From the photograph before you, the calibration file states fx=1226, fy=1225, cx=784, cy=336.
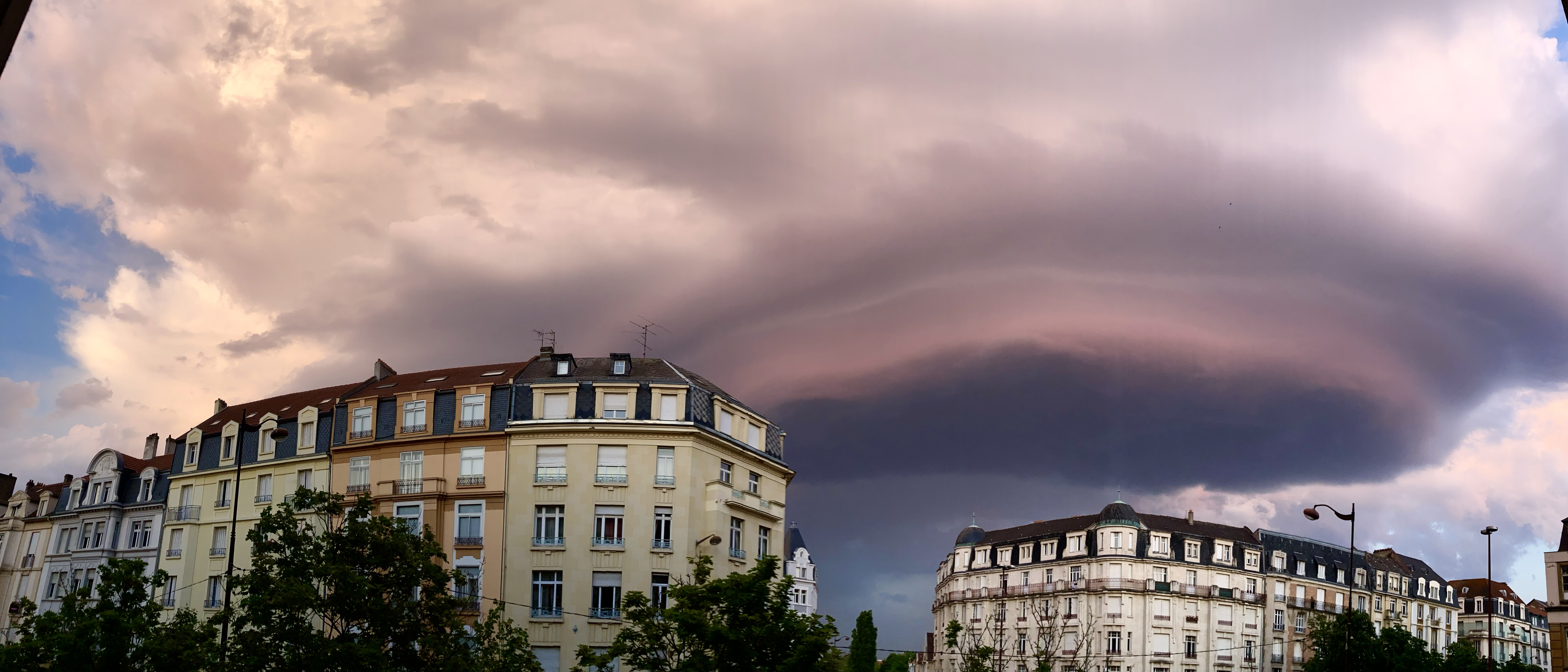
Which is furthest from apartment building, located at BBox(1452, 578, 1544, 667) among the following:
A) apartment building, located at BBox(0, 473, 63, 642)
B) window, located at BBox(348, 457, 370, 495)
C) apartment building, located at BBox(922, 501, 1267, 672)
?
apartment building, located at BBox(0, 473, 63, 642)

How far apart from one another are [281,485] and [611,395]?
18.8 meters

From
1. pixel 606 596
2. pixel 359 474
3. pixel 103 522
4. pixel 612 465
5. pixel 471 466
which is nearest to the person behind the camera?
pixel 606 596

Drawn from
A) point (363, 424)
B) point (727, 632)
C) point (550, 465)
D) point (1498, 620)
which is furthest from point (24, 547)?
point (1498, 620)

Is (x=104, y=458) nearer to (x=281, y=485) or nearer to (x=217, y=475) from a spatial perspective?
(x=217, y=475)

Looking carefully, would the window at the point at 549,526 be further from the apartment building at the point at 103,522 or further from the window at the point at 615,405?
the apartment building at the point at 103,522

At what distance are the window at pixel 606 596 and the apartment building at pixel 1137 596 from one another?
50.0m

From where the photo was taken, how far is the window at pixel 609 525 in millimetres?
55281

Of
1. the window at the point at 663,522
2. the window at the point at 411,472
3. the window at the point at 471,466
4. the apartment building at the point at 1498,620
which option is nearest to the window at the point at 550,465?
the window at the point at 471,466

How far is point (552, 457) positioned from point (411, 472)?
281 inches

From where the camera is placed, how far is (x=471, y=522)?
56156 millimetres

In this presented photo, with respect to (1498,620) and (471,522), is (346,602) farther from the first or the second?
(1498,620)

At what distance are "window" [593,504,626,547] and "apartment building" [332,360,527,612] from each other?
4085mm

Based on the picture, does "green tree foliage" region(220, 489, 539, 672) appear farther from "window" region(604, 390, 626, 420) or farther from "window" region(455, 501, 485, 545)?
"window" region(604, 390, 626, 420)

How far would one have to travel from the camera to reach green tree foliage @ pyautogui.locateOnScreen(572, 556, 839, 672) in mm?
37062
